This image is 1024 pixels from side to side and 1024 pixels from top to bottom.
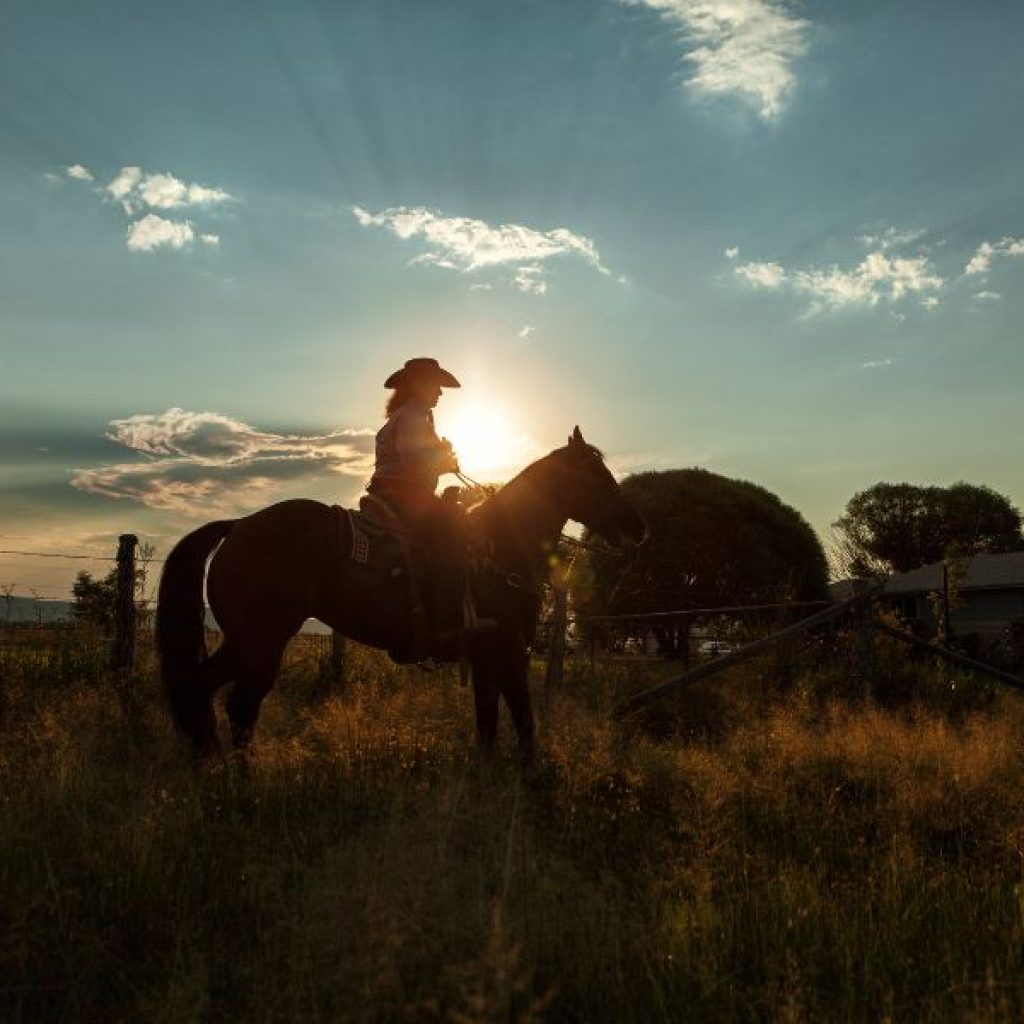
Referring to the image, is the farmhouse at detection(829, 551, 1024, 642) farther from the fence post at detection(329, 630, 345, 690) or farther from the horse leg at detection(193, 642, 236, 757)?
the horse leg at detection(193, 642, 236, 757)

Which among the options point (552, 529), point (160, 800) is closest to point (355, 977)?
point (160, 800)

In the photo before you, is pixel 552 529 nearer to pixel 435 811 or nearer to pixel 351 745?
pixel 351 745

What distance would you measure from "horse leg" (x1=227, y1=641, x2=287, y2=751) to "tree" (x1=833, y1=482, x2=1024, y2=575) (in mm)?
60032

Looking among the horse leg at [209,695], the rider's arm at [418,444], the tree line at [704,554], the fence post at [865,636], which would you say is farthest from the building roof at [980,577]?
the horse leg at [209,695]

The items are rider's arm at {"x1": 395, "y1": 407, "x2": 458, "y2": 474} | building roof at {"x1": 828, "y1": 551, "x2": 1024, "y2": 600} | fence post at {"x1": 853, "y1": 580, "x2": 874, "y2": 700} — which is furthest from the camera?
building roof at {"x1": 828, "y1": 551, "x2": 1024, "y2": 600}

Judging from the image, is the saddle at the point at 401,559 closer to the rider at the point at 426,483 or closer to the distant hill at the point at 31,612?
the rider at the point at 426,483

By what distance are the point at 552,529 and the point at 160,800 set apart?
401 cm

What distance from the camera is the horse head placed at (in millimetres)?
8273

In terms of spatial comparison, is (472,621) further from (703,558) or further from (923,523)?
(923,523)

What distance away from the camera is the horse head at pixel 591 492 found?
8273mm

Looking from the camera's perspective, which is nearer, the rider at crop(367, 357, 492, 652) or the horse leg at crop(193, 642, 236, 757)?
the horse leg at crop(193, 642, 236, 757)

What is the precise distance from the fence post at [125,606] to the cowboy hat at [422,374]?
524cm

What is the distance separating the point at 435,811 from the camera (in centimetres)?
508

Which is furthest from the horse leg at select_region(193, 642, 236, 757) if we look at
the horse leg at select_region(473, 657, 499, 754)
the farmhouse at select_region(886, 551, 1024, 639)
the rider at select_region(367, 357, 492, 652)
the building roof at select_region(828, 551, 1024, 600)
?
the farmhouse at select_region(886, 551, 1024, 639)
